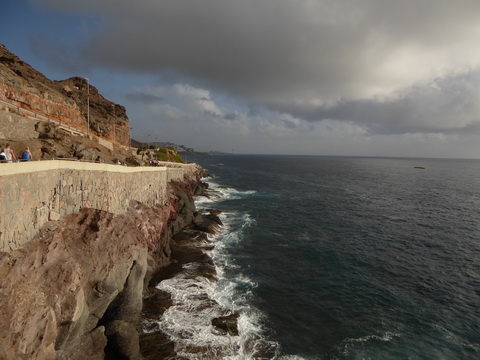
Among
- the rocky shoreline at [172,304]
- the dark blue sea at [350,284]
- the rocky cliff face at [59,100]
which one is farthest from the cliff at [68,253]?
the rocky cliff face at [59,100]

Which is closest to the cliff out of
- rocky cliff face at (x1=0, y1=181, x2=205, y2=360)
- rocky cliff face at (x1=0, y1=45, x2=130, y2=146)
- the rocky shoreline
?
rocky cliff face at (x1=0, y1=181, x2=205, y2=360)

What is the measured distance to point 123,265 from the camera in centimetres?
1992

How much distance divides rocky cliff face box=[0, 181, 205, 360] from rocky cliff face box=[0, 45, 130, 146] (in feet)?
108

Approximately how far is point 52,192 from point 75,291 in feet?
23.4

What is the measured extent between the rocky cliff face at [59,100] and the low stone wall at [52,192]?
27123 millimetres

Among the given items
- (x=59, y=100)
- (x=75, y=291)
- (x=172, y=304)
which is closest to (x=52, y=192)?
(x=75, y=291)

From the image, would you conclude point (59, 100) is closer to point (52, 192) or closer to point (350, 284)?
point (52, 192)

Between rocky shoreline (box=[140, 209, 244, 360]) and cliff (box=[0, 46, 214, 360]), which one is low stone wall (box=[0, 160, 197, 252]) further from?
rocky shoreline (box=[140, 209, 244, 360])

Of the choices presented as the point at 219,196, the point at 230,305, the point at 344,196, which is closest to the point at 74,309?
the point at 230,305

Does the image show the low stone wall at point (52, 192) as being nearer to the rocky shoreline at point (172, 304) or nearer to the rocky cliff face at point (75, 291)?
the rocky cliff face at point (75, 291)

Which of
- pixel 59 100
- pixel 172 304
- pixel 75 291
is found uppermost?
pixel 59 100

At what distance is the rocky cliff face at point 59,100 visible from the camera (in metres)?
39.3

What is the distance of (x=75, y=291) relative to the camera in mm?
15492

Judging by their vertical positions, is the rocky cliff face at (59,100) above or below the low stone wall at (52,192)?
above
